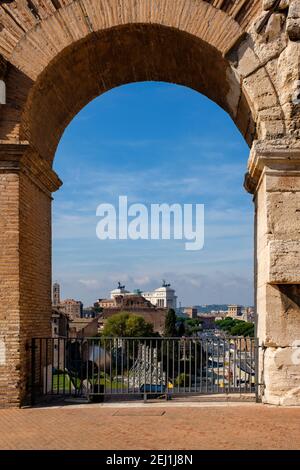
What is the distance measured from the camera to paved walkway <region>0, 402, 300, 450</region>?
675 cm

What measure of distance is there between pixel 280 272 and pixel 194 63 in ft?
13.4

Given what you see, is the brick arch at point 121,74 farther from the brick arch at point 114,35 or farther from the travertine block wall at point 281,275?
the travertine block wall at point 281,275

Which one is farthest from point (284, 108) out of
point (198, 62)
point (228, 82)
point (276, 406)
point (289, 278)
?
point (276, 406)

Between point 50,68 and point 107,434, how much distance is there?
5.79 m

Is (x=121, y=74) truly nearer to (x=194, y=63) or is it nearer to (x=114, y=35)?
(x=114, y=35)

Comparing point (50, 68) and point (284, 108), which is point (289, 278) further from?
point (50, 68)

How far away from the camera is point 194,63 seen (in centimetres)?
1048

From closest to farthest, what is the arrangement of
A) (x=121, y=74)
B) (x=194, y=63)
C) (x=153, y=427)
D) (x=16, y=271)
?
(x=153, y=427)
(x=16, y=271)
(x=194, y=63)
(x=121, y=74)

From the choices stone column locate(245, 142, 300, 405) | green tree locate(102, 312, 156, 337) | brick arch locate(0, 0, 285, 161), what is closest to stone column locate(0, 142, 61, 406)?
brick arch locate(0, 0, 285, 161)

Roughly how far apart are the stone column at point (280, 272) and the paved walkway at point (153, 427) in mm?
490

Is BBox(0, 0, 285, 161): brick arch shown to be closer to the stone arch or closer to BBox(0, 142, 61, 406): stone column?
the stone arch

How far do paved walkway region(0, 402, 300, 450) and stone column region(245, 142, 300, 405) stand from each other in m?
0.49

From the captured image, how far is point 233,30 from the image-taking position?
952 cm

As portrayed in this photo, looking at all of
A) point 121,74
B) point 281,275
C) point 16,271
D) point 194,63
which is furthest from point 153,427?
point 121,74
